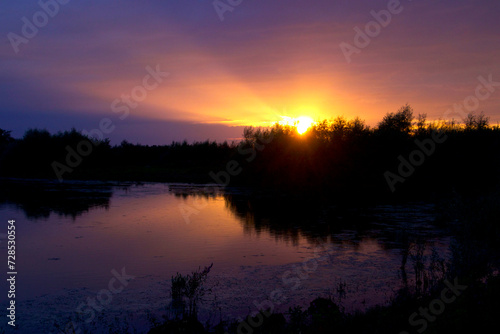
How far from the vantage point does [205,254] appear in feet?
42.9

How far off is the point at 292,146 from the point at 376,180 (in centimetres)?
786

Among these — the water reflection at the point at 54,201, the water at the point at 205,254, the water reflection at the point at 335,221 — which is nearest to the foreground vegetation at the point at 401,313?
the water at the point at 205,254

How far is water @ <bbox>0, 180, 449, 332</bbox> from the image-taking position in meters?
8.70

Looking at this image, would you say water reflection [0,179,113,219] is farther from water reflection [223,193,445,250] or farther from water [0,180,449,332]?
water reflection [223,193,445,250]

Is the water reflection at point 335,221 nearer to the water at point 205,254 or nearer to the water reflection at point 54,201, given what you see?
the water at point 205,254

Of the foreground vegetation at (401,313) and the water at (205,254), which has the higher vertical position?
the foreground vegetation at (401,313)

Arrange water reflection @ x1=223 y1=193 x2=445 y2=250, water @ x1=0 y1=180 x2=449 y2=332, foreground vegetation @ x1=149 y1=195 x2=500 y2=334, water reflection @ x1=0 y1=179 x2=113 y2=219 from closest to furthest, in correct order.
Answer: foreground vegetation @ x1=149 y1=195 x2=500 y2=334, water @ x1=0 y1=180 x2=449 y2=332, water reflection @ x1=223 y1=193 x2=445 y2=250, water reflection @ x1=0 y1=179 x2=113 y2=219

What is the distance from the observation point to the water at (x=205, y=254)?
870cm

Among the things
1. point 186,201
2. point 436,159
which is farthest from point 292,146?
point 186,201

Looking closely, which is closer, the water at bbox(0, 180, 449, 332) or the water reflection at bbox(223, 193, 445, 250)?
the water at bbox(0, 180, 449, 332)

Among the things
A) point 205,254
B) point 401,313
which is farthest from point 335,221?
point 401,313

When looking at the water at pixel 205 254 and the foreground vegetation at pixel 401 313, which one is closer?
the foreground vegetation at pixel 401 313

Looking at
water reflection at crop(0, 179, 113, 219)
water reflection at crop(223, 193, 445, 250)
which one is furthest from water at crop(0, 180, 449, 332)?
water reflection at crop(0, 179, 113, 219)

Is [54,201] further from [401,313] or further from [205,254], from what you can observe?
[401,313]
